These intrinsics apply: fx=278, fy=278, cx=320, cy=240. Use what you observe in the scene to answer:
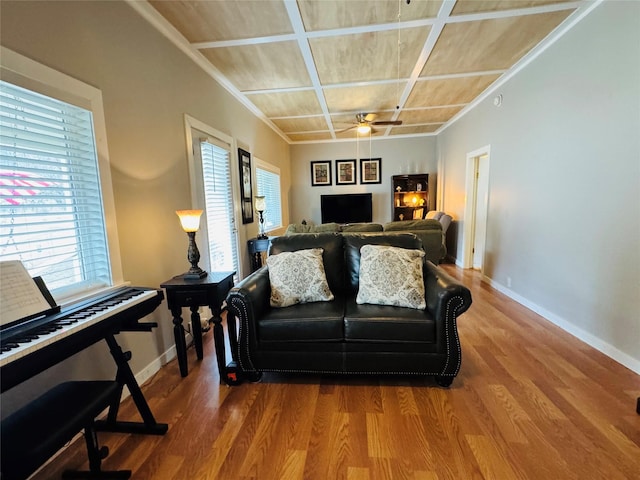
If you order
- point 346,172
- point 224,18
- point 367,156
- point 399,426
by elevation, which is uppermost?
point 224,18

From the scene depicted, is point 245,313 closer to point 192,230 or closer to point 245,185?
point 192,230

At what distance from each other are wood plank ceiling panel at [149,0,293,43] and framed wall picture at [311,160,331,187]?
4.47 metres

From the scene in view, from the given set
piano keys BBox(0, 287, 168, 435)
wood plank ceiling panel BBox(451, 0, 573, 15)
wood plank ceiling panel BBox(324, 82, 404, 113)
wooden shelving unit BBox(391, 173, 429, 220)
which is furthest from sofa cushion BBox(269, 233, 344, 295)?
wooden shelving unit BBox(391, 173, 429, 220)

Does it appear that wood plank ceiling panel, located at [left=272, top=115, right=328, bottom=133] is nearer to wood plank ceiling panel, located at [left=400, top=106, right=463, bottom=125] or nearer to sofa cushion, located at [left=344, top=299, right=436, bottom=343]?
wood plank ceiling panel, located at [left=400, top=106, right=463, bottom=125]

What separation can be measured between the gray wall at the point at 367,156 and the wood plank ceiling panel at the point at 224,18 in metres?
4.47

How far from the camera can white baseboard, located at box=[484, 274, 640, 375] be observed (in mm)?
2006

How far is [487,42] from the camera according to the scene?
2635mm

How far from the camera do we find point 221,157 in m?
3.23

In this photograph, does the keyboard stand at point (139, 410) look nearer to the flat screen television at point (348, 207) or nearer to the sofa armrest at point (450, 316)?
the sofa armrest at point (450, 316)

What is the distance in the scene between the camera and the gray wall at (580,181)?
1.98 m

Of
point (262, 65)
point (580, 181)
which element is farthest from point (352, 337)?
point (262, 65)

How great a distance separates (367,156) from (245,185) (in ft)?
12.6

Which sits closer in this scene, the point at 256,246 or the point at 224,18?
the point at 224,18

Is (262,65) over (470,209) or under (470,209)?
over
